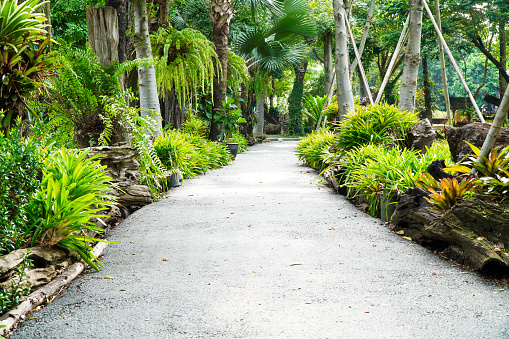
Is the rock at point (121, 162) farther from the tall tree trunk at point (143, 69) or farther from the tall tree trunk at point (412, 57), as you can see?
the tall tree trunk at point (412, 57)

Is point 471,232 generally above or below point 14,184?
below

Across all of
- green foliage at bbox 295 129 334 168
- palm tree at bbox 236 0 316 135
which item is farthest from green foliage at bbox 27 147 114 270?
palm tree at bbox 236 0 316 135

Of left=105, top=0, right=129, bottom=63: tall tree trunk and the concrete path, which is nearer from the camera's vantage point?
the concrete path

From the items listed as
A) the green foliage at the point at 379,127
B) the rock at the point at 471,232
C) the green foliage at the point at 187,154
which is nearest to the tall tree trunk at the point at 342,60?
the green foliage at the point at 379,127

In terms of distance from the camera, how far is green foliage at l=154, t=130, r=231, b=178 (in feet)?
25.7

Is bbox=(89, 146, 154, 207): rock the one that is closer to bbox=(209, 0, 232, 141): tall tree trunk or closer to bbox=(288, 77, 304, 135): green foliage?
bbox=(209, 0, 232, 141): tall tree trunk

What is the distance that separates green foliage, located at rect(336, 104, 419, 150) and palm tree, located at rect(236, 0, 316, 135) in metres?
9.95

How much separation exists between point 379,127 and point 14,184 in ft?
20.5

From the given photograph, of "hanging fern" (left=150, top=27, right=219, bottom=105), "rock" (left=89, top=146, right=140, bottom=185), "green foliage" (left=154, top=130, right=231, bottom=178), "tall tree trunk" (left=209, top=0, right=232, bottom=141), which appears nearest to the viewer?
"rock" (left=89, top=146, right=140, bottom=185)

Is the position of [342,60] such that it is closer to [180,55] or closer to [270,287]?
[180,55]

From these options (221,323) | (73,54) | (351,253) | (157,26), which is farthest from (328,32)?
(221,323)

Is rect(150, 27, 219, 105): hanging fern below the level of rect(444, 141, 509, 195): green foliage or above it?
above

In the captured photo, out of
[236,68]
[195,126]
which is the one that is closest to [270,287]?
[236,68]

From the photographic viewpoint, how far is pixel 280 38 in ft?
60.2
